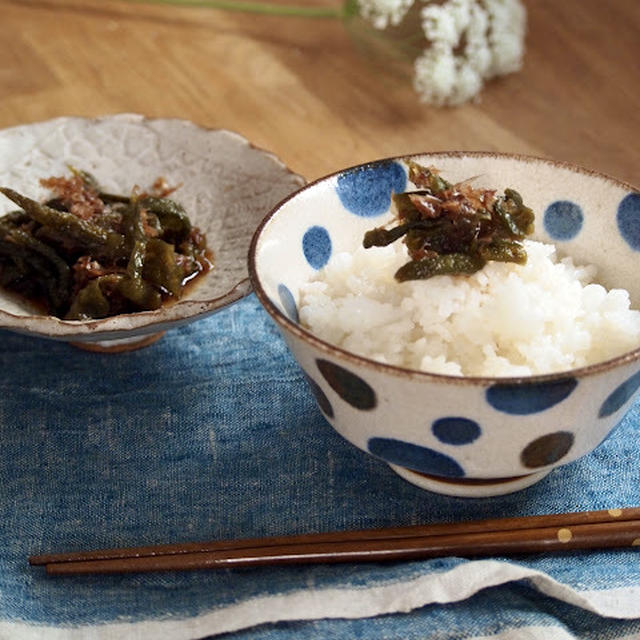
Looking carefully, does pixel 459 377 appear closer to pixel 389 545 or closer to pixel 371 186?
pixel 389 545

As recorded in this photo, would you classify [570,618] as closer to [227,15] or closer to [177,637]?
[177,637]

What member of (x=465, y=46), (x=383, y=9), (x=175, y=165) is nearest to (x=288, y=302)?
(x=175, y=165)

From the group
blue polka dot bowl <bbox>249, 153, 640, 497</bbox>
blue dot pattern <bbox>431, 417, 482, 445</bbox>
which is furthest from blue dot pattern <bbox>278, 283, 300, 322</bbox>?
blue dot pattern <bbox>431, 417, 482, 445</bbox>

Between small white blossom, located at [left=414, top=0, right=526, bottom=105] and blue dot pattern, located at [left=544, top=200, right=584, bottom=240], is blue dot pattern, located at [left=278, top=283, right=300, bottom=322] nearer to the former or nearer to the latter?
blue dot pattern, located at [left=544, top=200, right=584, bottom=240]

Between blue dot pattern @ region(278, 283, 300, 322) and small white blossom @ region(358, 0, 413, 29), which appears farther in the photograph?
small white blossom @ region(358, 0, 413, 29)

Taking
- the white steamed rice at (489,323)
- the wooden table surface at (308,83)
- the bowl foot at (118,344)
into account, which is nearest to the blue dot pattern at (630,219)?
the white steamed rice at (489,323)

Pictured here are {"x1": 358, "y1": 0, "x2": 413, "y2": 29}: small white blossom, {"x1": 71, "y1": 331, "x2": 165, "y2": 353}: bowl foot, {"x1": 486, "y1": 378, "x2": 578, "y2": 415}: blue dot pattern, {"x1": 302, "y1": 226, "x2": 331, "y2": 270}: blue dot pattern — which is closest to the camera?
{"x1": 486, "y1": 378, "x2": 578, "y2": 415}: blue dot pattern
